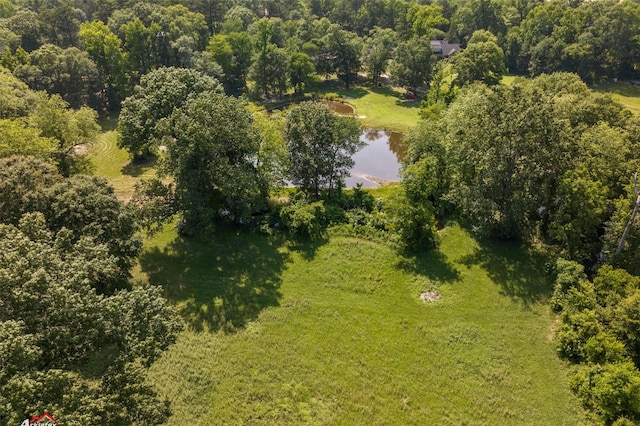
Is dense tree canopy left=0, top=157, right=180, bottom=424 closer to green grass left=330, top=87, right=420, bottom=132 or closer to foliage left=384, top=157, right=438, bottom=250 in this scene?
A: foliage left=384, top=157, right=438, bottom=250

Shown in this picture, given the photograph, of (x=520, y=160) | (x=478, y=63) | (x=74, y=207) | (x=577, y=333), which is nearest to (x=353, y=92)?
(x=478, y=63)

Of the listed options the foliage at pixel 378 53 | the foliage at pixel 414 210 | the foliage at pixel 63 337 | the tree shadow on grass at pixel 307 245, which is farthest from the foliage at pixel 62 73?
the foliage at pixel 414 210

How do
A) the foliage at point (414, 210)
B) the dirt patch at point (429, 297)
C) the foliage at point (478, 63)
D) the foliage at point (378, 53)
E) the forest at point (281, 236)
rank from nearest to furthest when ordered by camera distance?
the forest at point (281, 236), the dirt patch at point (429, 297), the foliage at point (414, 210), the foliage at point (478, 63), the foliage at point (378, 53)

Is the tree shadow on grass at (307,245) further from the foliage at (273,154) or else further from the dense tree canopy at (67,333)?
the dense tree canopy at (67,333)

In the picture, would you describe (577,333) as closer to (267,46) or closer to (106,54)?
(267,46)

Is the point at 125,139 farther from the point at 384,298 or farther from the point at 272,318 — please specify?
the point at 384,298
